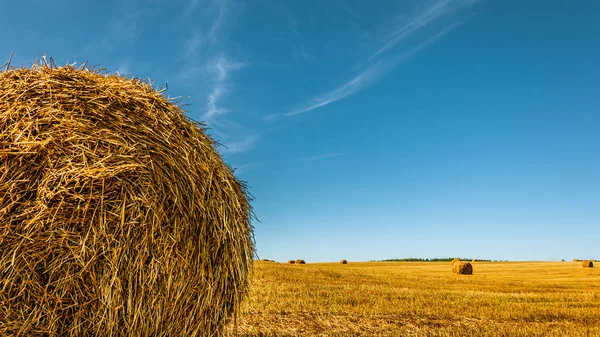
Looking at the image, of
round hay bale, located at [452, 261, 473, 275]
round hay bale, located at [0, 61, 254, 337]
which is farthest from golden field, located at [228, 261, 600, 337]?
round hay bale, located at [452, 261, 473, 275]

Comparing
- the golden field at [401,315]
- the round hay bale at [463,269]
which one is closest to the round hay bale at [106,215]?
the golden field at [401,315]

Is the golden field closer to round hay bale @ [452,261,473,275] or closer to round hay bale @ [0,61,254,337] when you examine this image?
round hay bale @ [0,61,254,337]

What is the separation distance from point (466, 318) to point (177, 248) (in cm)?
575

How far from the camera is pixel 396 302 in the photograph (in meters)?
9.52

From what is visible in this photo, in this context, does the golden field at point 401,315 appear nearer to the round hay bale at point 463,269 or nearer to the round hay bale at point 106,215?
the round hay bale at point 106,215

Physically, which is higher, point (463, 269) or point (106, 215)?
point (463, 269)

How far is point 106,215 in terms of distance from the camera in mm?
3629

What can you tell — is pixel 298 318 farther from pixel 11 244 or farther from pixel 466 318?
pixel 11 244

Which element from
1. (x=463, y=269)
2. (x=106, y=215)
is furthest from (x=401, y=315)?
(x=463, y=269)

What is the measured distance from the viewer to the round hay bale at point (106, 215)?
3.51 m

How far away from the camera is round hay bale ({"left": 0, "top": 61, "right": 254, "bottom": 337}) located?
138 inches

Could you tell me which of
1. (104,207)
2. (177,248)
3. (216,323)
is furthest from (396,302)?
(104,207)

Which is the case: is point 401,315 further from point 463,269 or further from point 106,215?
point 463,269

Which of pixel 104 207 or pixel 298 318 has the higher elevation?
pixel 104 207
